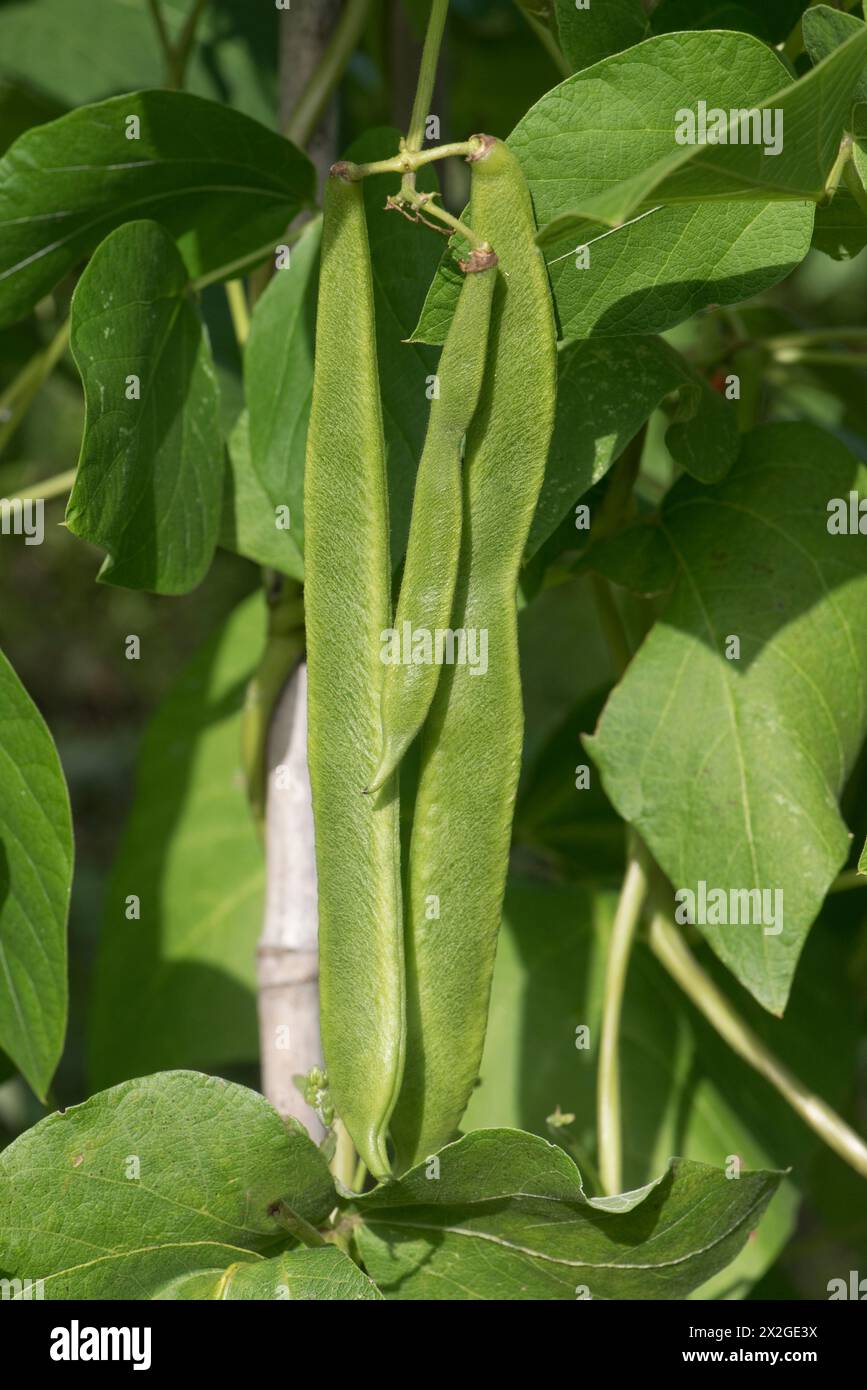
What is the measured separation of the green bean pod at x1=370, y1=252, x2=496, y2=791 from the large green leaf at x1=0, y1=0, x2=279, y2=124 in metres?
0.56

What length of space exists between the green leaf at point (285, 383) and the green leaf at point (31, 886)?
0.47 ft

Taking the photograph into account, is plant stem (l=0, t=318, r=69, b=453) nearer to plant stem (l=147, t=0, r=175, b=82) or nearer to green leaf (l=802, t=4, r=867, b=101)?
plant stem (l=147, t=0, r=175, b=82)

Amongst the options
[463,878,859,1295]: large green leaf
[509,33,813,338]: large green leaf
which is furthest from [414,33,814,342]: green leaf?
[463,878,859,1295]: large green leaf

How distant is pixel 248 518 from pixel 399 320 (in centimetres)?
14

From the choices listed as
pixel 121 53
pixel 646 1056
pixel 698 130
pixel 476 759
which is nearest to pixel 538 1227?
pixel 476 759

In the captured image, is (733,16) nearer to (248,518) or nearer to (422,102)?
(422,102)

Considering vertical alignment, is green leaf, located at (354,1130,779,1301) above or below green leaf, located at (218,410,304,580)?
below

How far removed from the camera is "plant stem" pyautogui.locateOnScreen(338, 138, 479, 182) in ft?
1.50

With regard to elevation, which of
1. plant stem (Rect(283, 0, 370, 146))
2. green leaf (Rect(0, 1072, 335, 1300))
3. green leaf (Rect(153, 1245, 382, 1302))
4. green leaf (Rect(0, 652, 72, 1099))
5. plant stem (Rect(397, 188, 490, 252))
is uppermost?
plant stem (Rect(283, 0, 370, 146))

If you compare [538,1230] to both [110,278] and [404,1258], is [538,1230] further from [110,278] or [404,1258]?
[110,278]

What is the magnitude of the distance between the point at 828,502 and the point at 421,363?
8.2 inches

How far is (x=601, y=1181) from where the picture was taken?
0.69 metres

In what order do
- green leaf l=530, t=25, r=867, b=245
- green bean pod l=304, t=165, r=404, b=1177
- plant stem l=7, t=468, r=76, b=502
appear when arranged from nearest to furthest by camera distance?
green leaf l=530, t=25, r=867, b=245 → green bean pod l=304, t=165, r=404, b=1177 → plant stem l=7, t=468, r=76, b=502
